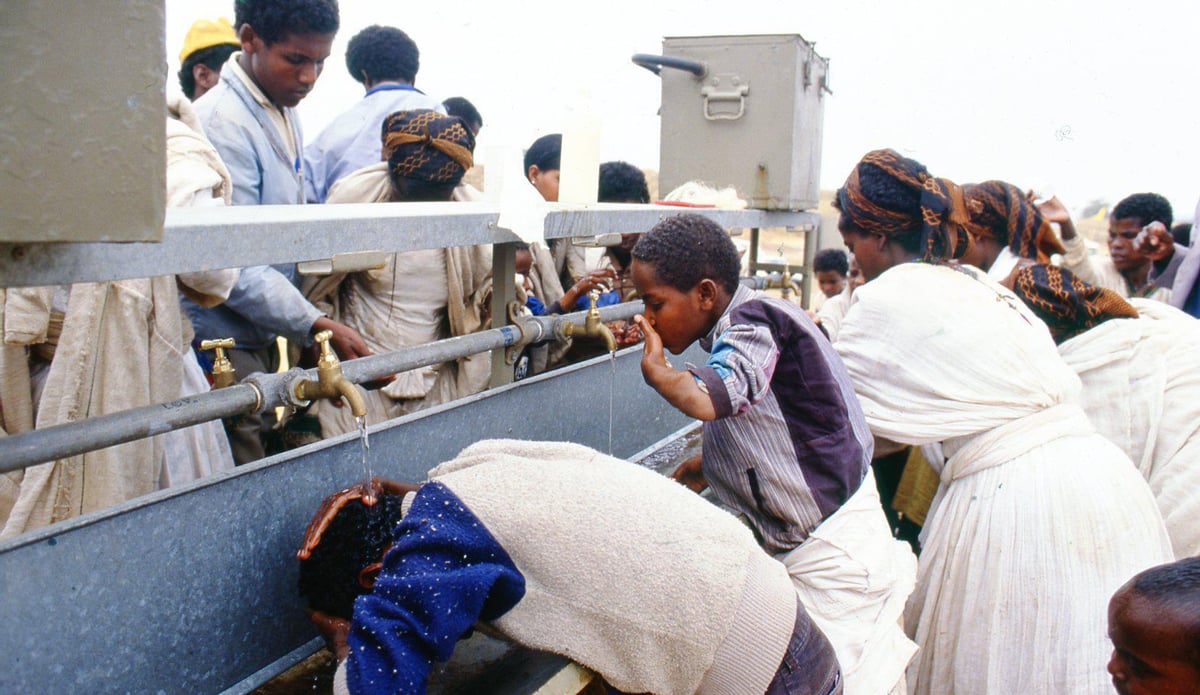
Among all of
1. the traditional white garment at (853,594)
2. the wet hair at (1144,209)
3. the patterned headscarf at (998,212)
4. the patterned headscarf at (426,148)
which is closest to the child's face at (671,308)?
the traditional white garment at (853,594)

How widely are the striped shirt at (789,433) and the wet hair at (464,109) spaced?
4.07 m

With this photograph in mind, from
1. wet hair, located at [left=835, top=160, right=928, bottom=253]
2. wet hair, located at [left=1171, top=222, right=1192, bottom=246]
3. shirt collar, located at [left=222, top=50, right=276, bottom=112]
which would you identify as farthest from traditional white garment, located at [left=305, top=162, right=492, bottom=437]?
wet hair, located at [left=1171, top=222, right=1192, bottom=246]

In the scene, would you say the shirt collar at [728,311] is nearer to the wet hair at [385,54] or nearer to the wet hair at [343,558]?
the wet hair at [343,558]

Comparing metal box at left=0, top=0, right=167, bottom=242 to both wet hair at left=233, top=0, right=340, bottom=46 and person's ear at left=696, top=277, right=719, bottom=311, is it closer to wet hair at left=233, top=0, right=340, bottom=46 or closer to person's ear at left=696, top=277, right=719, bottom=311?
person's ear at left=696, top=277, right=719, bottom=311

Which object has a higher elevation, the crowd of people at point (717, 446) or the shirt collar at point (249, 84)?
the shirt collar at point (249, 84)

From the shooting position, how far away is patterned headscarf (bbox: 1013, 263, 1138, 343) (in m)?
3.18

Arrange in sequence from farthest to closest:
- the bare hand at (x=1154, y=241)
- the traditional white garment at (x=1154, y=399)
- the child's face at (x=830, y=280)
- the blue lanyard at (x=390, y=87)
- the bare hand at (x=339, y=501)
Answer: the child's face at (x=830, y=280)
the bare hand at (x=1154, y=241)
the blue lanyard at (x=390, y=87)
the traditional white garment at (x=1154, y=399)
the bare hand at (x=339, y=501)

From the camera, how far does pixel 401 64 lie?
13.5ft

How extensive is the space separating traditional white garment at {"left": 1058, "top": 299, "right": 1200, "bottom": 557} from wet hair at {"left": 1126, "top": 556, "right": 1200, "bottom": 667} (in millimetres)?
1478

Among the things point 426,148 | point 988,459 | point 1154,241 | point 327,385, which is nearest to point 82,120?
point 327,385

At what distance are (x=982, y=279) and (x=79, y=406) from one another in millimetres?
2682

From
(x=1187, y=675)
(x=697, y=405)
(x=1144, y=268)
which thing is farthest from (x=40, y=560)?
(x=1144, y=268)

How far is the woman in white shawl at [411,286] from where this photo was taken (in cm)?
275

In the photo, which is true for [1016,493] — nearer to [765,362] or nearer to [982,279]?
[982,279]
